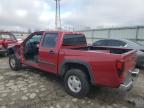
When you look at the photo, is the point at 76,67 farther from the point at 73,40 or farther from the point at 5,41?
the point at 5,41

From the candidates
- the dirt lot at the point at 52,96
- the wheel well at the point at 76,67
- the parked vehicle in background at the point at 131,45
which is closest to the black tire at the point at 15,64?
the dirt lot at the point at 52,96

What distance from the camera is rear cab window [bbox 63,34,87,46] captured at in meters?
5.49

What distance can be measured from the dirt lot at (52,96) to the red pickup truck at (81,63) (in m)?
0.35

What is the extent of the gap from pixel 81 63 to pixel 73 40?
1566 mm

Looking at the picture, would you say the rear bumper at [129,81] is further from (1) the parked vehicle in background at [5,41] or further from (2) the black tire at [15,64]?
(1) the parked vehicle in background at [5,41]

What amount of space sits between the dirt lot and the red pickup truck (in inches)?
13.7

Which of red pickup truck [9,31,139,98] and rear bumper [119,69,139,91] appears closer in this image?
red pickup truck [9,31,139,98]

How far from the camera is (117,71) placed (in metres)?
3.85

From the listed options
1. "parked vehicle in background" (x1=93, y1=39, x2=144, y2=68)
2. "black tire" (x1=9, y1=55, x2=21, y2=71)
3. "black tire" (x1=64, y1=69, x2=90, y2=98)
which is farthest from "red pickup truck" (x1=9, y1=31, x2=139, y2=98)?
"parked vehicle in background" (x1=93, y1=39, x2=144, y2=68)

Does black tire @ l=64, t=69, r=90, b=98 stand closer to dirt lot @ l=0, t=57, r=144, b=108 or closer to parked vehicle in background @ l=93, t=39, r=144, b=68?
dirt lot @ l=0, t=57, r=144, b=108

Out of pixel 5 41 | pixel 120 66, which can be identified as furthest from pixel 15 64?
pixel 120 66

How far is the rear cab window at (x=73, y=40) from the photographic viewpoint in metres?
5.49

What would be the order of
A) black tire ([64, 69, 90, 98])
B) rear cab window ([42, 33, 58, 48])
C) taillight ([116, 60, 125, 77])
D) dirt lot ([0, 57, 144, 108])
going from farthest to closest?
rear cab window ([42, 33, 58, 48]) → black tire ([64, 69, 90, 98]) → dirt lot ([0, 57, 144, 108]) → taillight ([116, 60, 125, 77])

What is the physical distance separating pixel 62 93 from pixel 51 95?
334 mm
